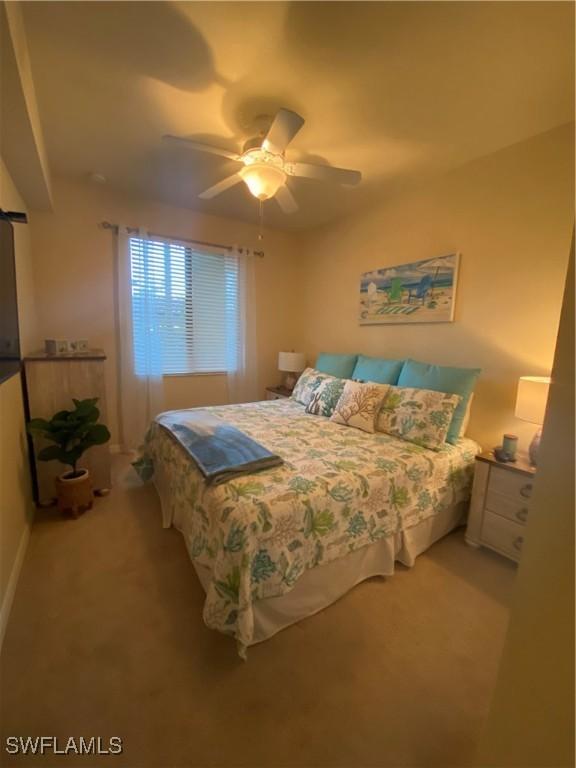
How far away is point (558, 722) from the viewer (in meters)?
0.53

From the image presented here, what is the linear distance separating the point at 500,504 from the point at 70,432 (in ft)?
9.11

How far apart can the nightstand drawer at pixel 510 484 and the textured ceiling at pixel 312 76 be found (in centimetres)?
207

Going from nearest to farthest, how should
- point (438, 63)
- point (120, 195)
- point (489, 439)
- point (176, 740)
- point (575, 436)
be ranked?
point (575, 436)
point (176, 740)
point (438, 63)
point (489, 439)
point (120, 195)

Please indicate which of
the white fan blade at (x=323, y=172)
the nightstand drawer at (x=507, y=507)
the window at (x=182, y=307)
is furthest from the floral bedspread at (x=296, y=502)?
the white fan blade at (x=323, y=172)

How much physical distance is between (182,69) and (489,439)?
2910mm

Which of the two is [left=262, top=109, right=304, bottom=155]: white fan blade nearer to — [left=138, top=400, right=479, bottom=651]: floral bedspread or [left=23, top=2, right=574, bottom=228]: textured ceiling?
[left=23, top=2, right=574, bottom=228]: textured ceiling

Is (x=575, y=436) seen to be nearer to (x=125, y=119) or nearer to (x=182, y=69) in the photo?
(x=182, y=69)

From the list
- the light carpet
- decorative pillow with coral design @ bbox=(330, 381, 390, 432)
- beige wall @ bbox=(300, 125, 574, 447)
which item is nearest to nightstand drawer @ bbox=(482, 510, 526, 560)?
the light carpet

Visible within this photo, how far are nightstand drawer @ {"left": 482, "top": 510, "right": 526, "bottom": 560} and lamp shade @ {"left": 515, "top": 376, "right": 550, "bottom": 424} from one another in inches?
25.2

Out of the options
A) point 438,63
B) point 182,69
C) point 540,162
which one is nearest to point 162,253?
point 182,69

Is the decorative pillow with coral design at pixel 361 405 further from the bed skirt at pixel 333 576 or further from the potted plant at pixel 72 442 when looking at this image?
the potted plant at pixel 72 442

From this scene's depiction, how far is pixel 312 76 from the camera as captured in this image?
5.08ft

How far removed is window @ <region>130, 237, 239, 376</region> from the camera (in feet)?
10.4

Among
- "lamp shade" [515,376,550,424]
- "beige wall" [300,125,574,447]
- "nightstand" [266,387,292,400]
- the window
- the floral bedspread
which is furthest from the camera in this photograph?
"nightstand" [266,387,292,400]
